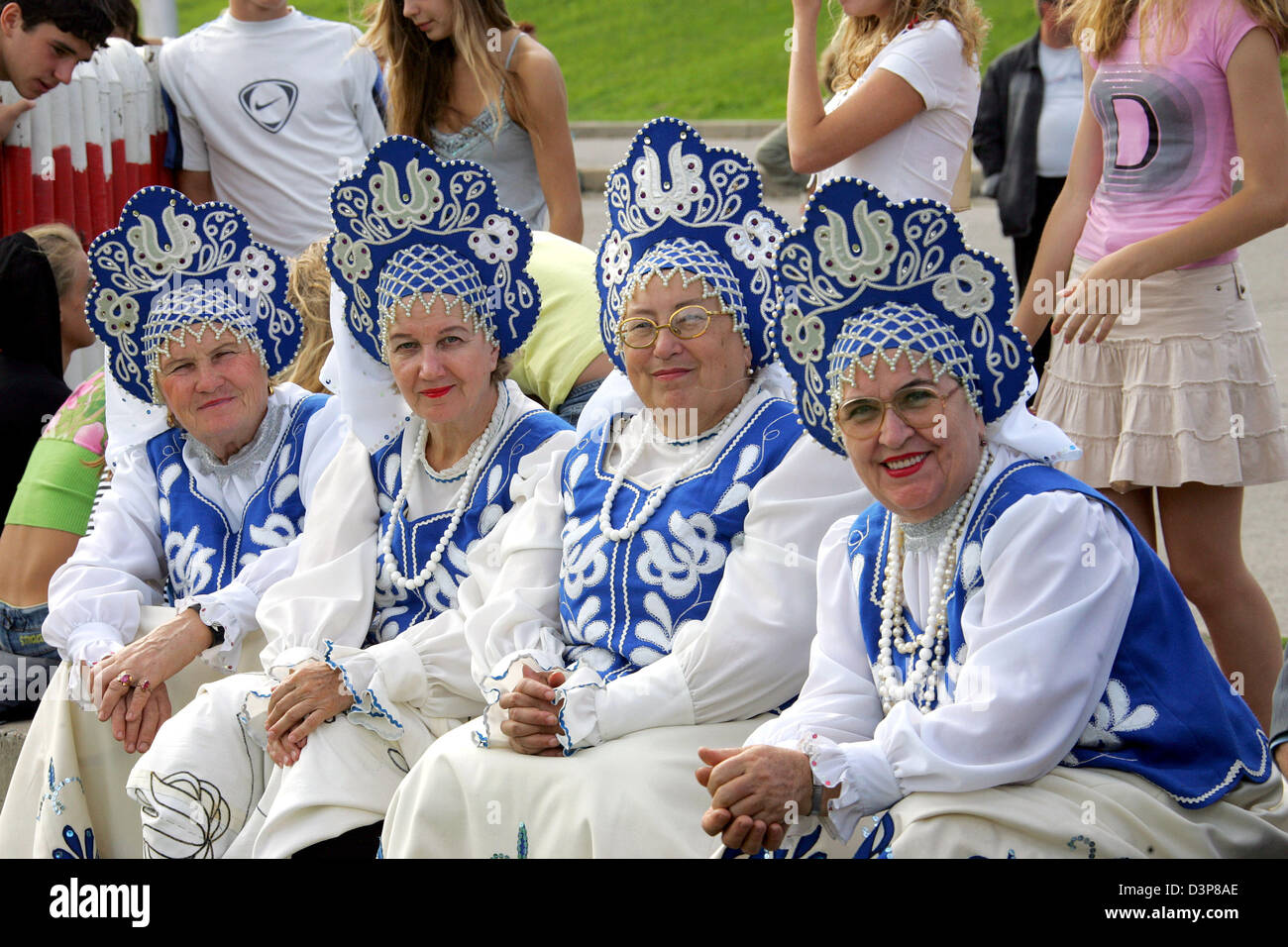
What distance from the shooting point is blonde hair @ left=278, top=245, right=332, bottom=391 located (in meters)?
4.36

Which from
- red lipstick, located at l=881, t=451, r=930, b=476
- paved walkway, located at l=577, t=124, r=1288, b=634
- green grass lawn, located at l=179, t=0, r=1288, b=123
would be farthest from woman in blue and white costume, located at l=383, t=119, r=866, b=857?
green grass lawn, located at l=179, t=0, r=1288, b=123

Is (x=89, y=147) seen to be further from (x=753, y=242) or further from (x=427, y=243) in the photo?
(x=753, y=242)

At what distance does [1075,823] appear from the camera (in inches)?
93.4

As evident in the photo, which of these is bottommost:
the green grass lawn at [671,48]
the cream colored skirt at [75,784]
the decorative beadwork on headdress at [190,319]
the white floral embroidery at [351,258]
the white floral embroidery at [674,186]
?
the cream colored skirt at [75,784]

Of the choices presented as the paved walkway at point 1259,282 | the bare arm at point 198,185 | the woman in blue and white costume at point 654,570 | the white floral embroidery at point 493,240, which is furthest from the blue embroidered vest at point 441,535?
the bare arm at point 198,185

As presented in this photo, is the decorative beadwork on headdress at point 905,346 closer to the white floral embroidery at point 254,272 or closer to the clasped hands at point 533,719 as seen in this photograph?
the clasped hands at point 533,719

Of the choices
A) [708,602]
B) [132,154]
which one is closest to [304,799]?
[708,602]

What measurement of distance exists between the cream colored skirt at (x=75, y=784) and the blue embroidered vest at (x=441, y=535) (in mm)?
397

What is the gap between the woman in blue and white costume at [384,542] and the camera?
3186 mm

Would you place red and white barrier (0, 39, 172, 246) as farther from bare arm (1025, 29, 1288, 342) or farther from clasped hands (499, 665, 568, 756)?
bare arm (1025, 29, 1288, 342)

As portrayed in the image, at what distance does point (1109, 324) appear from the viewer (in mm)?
3234

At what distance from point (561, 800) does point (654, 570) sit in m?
0.47

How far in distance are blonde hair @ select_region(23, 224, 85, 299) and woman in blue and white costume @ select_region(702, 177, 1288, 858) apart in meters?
2.58
